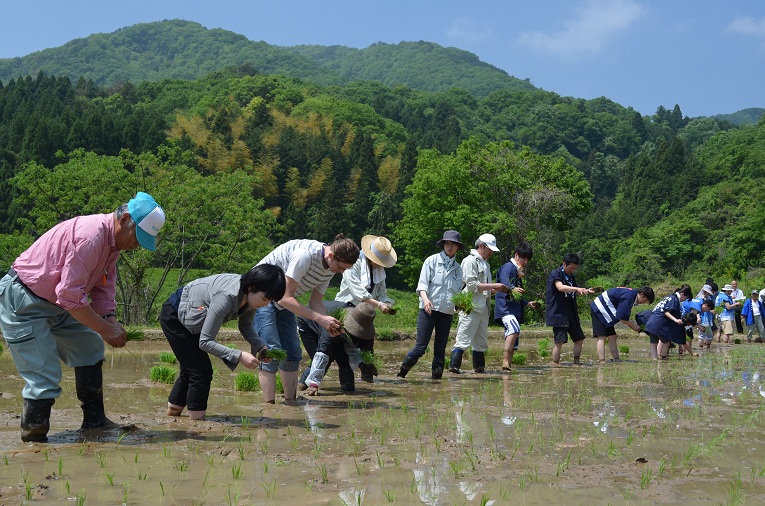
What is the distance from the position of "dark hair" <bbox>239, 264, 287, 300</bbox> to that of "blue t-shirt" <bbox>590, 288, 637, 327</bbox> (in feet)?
27.8

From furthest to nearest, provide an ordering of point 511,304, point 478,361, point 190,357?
point 511,304 → point 478,361 → point 190,357

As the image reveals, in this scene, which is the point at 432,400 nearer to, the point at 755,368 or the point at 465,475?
the point at 465,475

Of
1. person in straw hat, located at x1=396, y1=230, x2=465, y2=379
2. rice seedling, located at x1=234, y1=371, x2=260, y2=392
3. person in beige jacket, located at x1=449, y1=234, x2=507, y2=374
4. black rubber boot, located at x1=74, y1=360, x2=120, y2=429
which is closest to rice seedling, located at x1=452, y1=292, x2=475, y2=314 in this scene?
person in straw hat, located at x1=396, y1=230, x2=465, y2=379

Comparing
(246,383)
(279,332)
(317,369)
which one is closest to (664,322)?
(317,369)

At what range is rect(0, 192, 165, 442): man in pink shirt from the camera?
5484 mm

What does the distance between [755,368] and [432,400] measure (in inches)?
248

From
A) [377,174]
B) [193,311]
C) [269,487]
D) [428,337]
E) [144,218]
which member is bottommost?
[269,487]

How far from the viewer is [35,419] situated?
5539 millimetres

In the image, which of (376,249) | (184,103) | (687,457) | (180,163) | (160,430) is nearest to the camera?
(687,457)

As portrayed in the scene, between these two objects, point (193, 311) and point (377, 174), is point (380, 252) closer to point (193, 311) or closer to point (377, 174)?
point (193, 311)

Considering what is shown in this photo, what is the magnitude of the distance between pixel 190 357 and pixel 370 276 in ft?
10.3

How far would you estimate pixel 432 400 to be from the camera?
27.2ft

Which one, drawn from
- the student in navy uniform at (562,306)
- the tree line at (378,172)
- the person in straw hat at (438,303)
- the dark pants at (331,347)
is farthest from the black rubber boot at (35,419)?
the tree line at (378,172)

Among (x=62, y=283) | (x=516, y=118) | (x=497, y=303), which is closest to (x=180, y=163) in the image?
(x=497, y=303)
